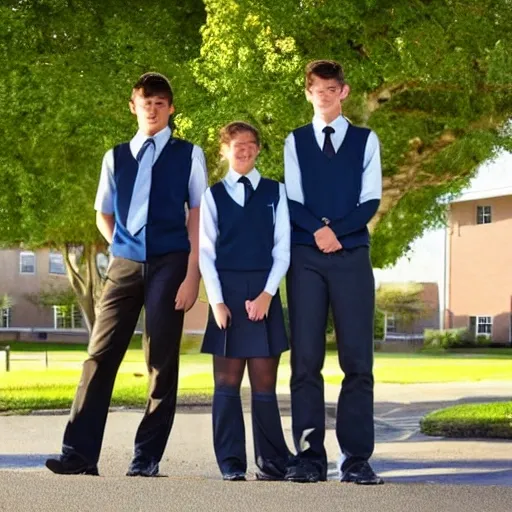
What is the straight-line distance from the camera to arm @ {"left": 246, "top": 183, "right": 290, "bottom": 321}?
693cm

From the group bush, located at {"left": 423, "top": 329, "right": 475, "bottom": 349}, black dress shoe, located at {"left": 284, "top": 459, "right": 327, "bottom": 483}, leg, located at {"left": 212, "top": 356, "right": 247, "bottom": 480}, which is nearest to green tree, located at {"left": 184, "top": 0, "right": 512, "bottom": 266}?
leg, located at {"left": 212, "top": 356, "right": 247, "bottom": 480}

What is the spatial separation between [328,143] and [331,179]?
0.77 ft

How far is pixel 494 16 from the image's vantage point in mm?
19094

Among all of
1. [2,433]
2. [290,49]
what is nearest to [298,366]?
[2,433]

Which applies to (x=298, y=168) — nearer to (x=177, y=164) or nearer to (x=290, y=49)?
(x=177, y=164)

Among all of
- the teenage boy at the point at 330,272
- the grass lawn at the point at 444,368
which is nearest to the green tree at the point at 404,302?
the grass lawn at the point at 444,368

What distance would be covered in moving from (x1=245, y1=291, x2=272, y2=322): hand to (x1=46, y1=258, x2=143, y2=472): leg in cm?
72

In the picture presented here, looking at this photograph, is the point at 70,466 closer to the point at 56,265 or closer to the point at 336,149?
the point at 336,149

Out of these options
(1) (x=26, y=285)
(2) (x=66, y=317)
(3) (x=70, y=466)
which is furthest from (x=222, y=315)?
(1) (x=26, y=285)

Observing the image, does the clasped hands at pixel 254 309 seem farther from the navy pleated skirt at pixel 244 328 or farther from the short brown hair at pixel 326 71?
the short brown hair at pixel 326 71

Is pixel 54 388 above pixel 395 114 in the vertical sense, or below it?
below

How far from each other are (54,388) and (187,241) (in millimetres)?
18283

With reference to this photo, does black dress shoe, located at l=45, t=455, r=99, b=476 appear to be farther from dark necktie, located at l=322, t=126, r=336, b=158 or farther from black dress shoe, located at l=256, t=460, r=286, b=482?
dark necktie, located at l=322, t=126, r=336, b=158

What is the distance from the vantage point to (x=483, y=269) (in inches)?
2208
